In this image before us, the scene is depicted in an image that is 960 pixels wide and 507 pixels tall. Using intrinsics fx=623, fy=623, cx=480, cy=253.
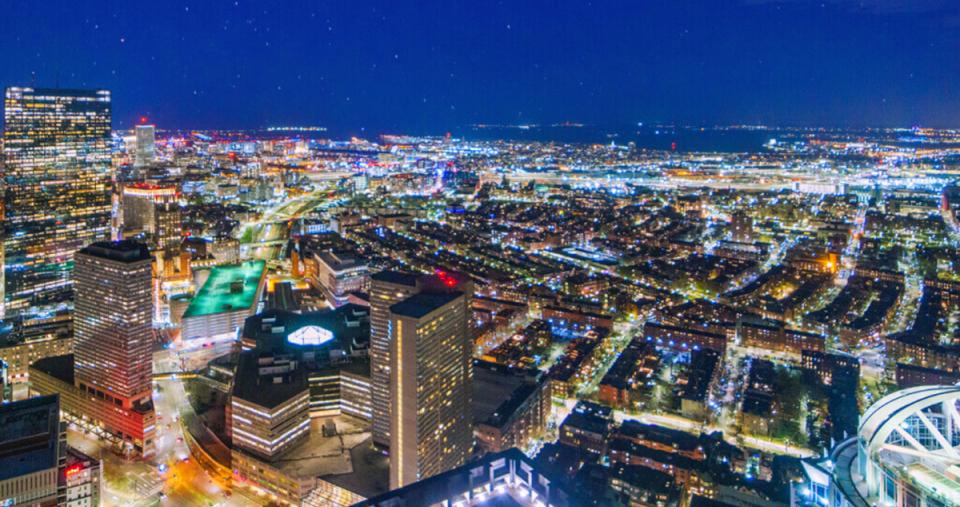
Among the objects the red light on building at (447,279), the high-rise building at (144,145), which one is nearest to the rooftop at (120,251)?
the red light on building at (447,279)

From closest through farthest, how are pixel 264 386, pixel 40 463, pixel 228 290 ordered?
pixel 40 463, pixel 264 386, pixel 228 290

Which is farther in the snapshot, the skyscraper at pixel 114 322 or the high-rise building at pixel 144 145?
the high-rise building at pixel 144 145

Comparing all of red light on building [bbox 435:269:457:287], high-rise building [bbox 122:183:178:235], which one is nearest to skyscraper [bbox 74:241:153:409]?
red light on building [bbox 435:269:457:287]

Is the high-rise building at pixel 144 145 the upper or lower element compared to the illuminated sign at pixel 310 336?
upper

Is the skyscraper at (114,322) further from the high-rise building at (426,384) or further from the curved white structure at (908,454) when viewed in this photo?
the curved white structure at (908,454)

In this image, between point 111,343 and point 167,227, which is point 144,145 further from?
point 111,343

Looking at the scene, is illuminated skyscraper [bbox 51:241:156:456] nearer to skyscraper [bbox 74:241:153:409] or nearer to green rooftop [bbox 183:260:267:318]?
skyscraper [bbox 74:241:153:409]

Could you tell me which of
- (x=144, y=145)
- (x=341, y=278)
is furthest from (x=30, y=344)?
(x=144, y=145)
